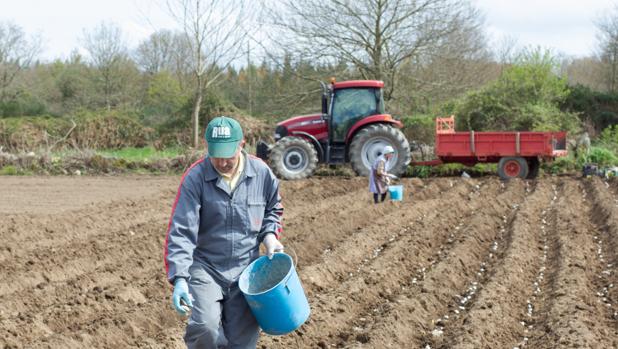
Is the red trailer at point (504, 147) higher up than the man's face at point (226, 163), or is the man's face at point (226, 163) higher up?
the man's face at point (226, 163)

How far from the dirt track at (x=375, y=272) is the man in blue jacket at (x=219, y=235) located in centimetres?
164

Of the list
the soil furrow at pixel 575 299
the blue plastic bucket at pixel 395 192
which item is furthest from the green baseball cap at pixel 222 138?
the blue plastic bucket at pixel 395 192

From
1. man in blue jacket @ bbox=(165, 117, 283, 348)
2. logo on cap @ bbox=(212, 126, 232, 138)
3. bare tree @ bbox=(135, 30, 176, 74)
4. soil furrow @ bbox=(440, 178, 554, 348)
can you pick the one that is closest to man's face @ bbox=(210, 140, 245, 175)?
man in blue jacket @ bbox=(165, 117, 283, 348)

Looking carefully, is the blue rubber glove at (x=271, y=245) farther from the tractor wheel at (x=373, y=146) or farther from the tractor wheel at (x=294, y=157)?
the tractor wheel at (x=294, y=157)

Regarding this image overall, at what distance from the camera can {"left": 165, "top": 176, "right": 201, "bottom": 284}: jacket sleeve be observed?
11.9 ft

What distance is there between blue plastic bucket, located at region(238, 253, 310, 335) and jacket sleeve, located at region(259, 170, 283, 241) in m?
0.16

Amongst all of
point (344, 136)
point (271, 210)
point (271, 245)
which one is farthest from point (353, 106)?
point (271, 245)

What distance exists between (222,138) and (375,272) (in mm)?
4157

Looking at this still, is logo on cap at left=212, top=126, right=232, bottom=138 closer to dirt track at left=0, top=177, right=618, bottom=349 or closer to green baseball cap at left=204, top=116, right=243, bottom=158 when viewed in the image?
green baseball cap at left=204, top=116, right=243, bottom=158

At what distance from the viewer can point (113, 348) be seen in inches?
212

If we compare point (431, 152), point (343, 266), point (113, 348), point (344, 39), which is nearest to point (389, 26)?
point (344, 39)

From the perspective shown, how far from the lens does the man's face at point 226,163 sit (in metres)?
3.73

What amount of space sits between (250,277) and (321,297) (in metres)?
2.83

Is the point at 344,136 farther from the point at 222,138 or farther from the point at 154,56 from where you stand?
the point at 154,56
